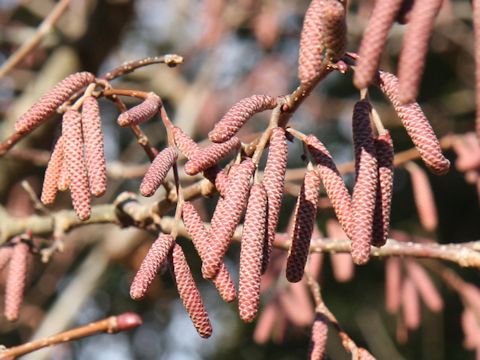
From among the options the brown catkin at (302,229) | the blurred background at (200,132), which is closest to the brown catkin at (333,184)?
the brown catkin at (302,229)

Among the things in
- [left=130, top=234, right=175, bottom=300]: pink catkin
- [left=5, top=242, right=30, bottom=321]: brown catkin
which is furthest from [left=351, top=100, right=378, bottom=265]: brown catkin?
[left=5, top=242, right=30, bottom=321]: brown catkin

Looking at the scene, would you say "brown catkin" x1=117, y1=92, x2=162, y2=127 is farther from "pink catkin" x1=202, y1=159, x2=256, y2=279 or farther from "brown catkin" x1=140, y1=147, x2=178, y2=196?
"pink catkin" x1=202, y1=159, x2=256, y2=279

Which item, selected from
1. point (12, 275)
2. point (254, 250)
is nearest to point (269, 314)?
point (12, 275)

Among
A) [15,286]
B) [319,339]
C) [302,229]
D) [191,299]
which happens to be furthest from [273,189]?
[15,286]

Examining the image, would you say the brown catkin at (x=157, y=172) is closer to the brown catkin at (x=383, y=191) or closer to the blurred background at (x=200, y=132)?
the brown catkin at (x=383, y=191)

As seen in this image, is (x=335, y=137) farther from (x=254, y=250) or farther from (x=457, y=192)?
(x=254, y=250)

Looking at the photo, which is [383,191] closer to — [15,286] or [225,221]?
[225,221]
